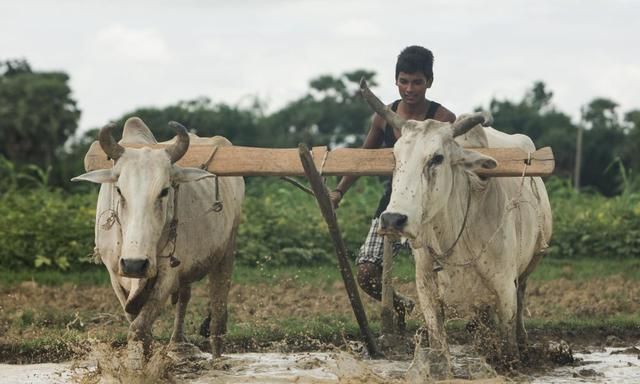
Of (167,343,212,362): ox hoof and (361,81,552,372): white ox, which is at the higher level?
(361,81,552,372): white ox

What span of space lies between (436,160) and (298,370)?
7.19ft

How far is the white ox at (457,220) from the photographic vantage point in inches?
226

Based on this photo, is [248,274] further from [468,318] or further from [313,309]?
[468,318]

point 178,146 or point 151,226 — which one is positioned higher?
point 178,146

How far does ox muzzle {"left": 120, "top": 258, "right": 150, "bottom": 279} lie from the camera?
227 inches

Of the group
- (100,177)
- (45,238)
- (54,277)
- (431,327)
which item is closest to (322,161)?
(431,327)

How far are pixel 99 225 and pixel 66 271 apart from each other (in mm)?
5354

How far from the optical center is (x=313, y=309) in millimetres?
9984

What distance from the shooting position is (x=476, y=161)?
590 centimetres

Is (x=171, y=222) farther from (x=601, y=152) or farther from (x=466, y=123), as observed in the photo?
(x=601, y=152)

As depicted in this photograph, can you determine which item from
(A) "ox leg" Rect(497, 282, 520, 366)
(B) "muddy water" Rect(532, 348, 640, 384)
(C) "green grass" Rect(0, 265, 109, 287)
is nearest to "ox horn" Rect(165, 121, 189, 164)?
(A) "ox leg" Rect(497, 282, 520, 366)

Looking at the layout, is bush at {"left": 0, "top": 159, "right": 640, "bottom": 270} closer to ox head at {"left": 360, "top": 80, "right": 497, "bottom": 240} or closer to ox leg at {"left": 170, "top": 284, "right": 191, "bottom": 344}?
ox leg at {"left": 170, "top": 284, "right": 191, "bottom": 344}

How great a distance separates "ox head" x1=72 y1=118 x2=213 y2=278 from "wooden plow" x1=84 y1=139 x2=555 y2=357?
27 cm

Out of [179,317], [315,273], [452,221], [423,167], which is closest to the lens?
[423,167]
